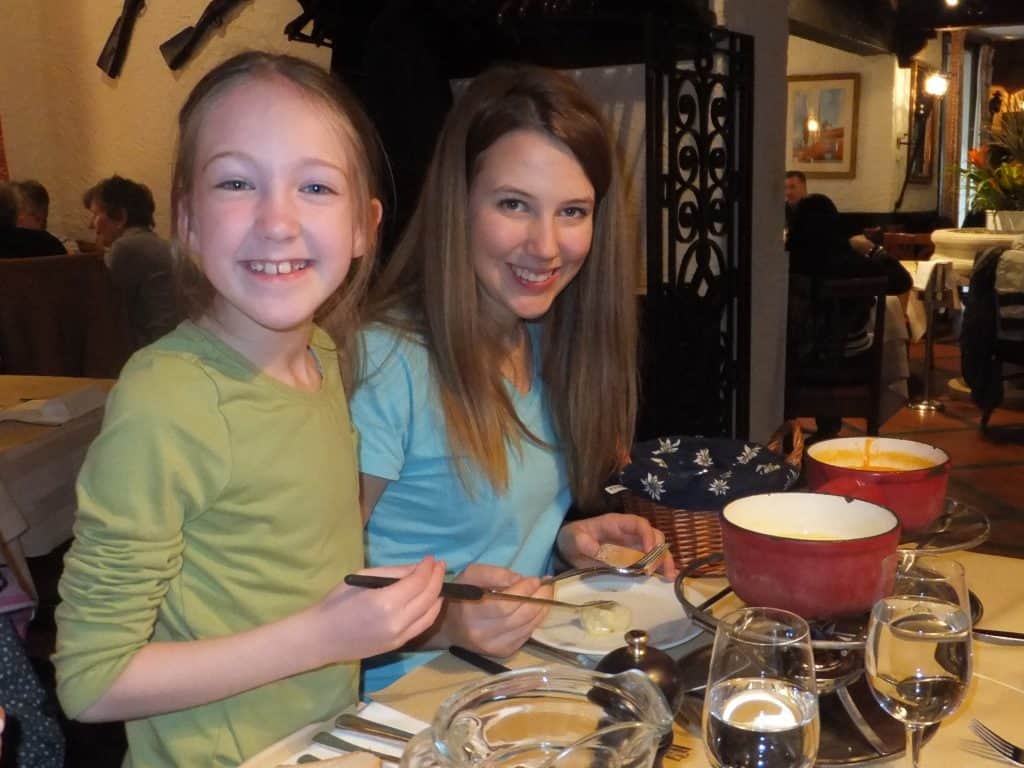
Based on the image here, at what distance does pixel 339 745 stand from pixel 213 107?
599 millimetres

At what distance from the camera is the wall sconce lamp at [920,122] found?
892cm

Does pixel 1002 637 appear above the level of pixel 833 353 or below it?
above

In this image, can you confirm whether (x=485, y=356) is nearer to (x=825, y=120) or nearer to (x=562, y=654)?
(x=562, y=654)

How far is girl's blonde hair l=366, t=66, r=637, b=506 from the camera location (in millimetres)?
1303

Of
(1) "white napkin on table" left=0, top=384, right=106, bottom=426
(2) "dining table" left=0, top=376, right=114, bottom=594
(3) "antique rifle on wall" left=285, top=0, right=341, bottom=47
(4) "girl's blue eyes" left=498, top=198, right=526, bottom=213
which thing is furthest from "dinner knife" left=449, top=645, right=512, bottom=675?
(3) "antique rifle on wall" left=285, top=0, right=341, bottom=47

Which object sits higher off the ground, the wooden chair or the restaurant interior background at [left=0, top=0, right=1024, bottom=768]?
the restaurant interior background at [left=0, top=0, right=1024, bottom=768]

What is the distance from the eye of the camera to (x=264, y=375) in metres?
0.99

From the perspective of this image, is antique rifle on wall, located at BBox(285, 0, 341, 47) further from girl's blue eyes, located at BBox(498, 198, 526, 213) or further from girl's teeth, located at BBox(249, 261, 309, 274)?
girl's teeth, located at BBox(249, 261, 309, 274)

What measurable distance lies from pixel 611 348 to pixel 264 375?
2.02 feet

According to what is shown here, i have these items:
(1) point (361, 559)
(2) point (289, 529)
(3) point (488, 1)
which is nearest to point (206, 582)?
(2) point (289, 529)

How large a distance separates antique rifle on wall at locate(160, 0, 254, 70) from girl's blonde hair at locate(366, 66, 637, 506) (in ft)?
11.6

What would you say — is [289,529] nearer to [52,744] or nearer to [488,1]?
[52,744]

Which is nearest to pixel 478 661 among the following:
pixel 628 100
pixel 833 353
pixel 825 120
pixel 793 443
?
pixel 793 443

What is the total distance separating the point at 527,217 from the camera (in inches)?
51.8
